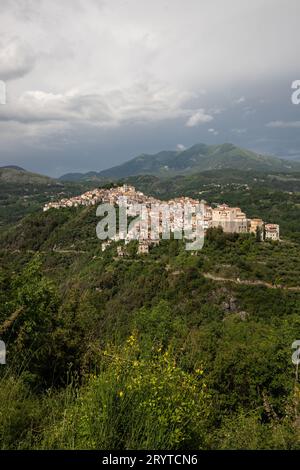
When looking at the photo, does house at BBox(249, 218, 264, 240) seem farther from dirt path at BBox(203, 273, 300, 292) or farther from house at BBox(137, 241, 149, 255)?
house at BBox(137, 241, 149, 255)

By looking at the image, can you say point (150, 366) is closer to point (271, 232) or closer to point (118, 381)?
point (118, 381)

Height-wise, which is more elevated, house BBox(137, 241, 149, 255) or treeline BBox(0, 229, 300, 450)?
treeline BBox(0, 229, 300, 450)

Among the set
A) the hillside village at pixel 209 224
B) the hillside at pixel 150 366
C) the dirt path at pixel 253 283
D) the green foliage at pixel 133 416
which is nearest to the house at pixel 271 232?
the hillside village at pixel 209 224

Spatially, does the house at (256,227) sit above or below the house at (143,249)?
above

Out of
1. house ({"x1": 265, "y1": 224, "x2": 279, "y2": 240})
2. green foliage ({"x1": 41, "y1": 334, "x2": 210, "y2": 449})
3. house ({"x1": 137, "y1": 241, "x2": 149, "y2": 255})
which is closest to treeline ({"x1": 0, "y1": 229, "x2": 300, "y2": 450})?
green foliage ({"x1": 41, "y1": 334, "x2": 210, "y2": 449})

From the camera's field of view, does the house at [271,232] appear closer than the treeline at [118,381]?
No

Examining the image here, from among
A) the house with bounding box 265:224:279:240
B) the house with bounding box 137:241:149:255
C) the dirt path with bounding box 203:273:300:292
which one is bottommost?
the dirt path with bounding box 203:273:300:292

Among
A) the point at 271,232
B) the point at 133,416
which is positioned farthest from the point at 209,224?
the point at 133,416

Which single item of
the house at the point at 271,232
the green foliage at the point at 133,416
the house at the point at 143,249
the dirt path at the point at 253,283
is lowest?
the dirt path at the point at 253,283

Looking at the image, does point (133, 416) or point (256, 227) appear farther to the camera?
point (256, 227)

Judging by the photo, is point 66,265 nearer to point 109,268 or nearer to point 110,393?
point 109,268

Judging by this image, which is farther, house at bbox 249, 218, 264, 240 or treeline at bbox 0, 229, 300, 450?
house at bbox 249, 218, 264, 240

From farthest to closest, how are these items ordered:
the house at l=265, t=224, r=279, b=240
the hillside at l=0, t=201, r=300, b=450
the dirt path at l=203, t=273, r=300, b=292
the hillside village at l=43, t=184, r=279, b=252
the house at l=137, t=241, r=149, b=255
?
the hillside village at l=43, t=184, r=279, b=252 → the house at l=265, t=224, r=279, b=240 → the house at l=137, t=241, r=149, b=255 → the dirt path at l=203, t=273, r=300, b=292 → the hillside at l=0, t=201, r=300, b=450

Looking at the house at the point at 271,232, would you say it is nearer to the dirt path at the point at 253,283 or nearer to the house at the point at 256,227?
the house at the point at 256,227
